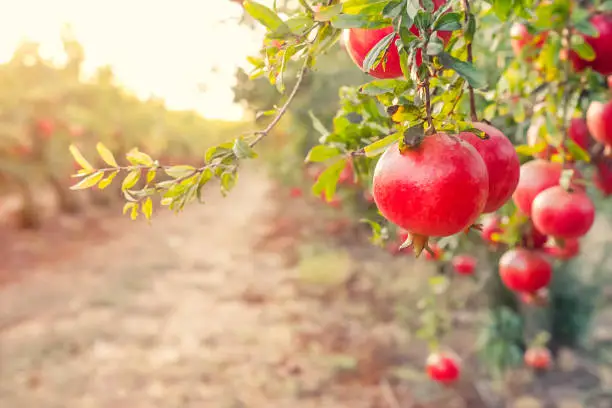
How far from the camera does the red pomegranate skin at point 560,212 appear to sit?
97 cm

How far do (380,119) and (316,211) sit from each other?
8349mm

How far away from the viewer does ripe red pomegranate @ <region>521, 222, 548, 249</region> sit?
1.46 metres

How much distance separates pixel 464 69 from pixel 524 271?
2.85 ft

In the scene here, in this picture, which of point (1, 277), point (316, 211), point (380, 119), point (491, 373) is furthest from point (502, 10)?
point (316, 211)

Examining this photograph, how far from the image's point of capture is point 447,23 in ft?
1.91

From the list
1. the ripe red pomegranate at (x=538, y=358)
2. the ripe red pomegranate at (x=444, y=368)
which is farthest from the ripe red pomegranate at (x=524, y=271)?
the ripe red pomegranate at (x=538, y=358)

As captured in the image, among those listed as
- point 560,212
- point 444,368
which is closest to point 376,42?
point 560,212

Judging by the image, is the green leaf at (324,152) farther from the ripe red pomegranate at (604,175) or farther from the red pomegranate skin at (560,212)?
the ripe red pomegranate at (604,175)

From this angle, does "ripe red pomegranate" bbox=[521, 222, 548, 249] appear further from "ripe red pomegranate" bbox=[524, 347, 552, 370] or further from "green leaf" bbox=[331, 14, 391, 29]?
"ripe red pomegranate" bbox=[524, 347, 552, 370]

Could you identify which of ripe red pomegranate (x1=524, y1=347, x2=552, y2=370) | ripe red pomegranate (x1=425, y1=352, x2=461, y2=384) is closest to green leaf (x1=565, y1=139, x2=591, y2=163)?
ripe red pomegranate (x1=425, y1=352, x2=461, y2=384)

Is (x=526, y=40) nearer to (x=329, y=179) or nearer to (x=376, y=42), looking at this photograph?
(x=329, y=179)

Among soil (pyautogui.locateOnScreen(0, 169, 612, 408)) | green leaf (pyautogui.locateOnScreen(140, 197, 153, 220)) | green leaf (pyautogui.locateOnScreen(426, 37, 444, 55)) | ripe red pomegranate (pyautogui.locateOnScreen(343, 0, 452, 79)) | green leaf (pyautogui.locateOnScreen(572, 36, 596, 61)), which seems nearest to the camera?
green leaf (pyautogui.locateOnScreen(426, 37, 444, 55))

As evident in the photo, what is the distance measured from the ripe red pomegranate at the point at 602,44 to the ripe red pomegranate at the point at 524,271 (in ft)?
1.47

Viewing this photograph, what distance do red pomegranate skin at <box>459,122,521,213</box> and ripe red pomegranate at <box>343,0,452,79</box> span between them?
11cm
